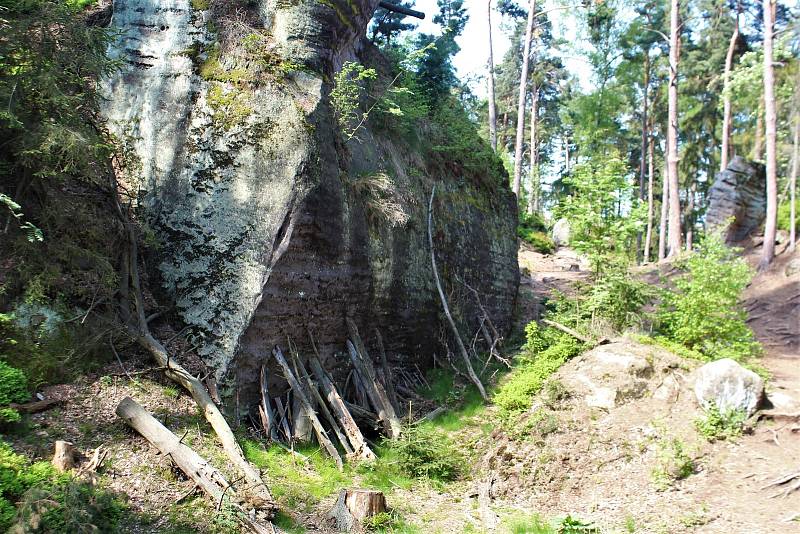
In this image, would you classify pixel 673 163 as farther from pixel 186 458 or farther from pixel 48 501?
pixel 48 501

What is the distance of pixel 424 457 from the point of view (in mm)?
9070

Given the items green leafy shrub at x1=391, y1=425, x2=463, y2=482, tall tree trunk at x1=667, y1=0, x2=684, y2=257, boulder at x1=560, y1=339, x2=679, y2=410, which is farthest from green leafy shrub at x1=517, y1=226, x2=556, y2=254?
green leafy shrub at x1=391, y1=425, x2=463, y2=482

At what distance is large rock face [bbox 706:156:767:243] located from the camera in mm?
23359

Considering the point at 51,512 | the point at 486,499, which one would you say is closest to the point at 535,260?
the point at 486,499

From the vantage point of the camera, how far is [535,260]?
27.2m

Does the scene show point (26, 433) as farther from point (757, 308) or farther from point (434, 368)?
point (757, 308)

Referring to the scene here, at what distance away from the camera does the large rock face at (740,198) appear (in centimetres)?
2336

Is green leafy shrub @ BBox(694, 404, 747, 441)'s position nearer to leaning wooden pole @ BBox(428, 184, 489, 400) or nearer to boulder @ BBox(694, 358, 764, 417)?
boulder @ BBox(694, 358, 764, 417)

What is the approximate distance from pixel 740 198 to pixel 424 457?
20863 millimetres

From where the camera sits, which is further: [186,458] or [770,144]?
[770,144]

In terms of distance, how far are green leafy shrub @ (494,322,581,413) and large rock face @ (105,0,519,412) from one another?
9.42ft

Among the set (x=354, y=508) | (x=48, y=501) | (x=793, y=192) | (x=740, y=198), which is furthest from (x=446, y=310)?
(x=740, y=198)

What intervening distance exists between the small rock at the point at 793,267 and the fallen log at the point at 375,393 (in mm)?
15896

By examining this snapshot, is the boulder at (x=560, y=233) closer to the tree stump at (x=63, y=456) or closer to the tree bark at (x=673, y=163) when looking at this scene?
the tree bark at (x=673, y=163)
